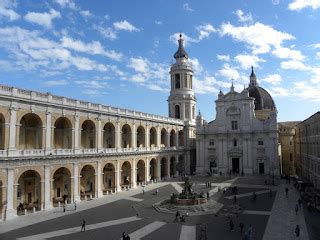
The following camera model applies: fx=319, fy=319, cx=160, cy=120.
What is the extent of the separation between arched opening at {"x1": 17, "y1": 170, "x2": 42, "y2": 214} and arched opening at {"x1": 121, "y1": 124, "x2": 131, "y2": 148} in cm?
1733

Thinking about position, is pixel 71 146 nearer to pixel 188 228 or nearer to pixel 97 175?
pixel 97 175

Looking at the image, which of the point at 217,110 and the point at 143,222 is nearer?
the point at 143,222

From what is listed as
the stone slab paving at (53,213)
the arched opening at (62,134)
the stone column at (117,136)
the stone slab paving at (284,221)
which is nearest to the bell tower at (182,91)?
the stone column at (117,136)

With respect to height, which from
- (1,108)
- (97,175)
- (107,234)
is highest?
(1,108)

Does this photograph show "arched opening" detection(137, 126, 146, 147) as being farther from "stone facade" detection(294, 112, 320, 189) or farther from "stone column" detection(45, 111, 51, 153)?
"stone facade" detection(294, 112, 320, 189)

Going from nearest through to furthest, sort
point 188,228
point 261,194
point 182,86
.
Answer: point 188,228
point 261,194
point 182,86

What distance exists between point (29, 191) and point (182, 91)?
4244 cm

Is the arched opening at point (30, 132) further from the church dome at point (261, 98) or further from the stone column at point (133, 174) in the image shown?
the church dome at point (261, 98)

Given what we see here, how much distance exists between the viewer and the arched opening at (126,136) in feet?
169

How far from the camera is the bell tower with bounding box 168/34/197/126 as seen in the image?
7131cm

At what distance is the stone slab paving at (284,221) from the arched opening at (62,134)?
24847mm

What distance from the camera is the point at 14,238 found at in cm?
2428

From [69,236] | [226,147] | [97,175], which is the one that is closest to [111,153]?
[97,175]

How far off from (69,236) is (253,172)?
145 feet
